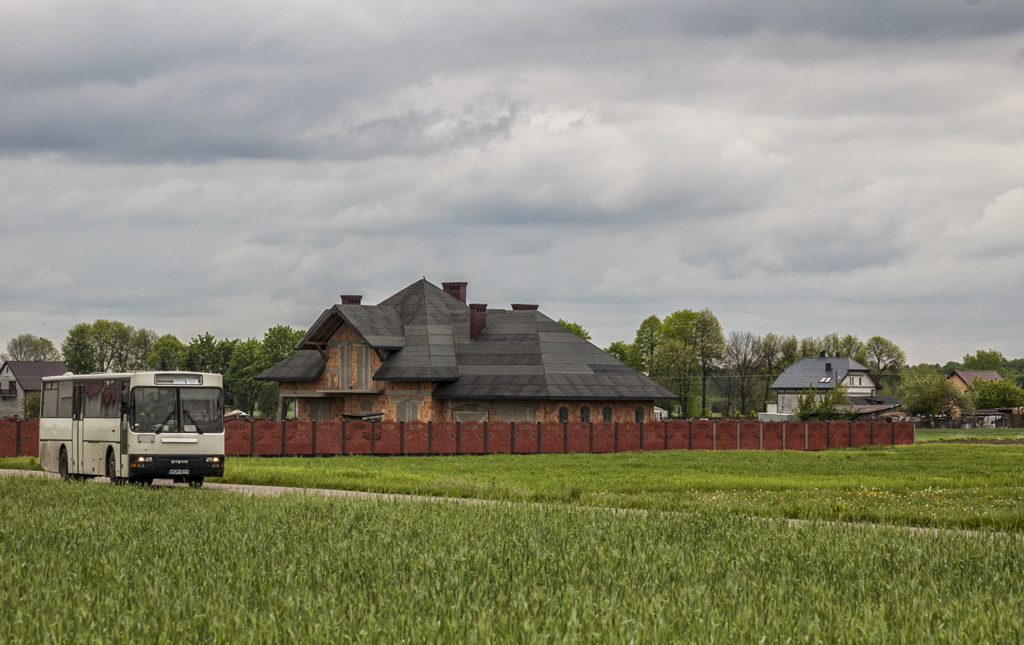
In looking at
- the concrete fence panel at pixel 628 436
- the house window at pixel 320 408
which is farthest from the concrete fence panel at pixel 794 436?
the house window at pixel 320 408

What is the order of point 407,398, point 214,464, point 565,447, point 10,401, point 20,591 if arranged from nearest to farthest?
point 20,591
point 214,464
point 565,447
point 407,398
point 10,401

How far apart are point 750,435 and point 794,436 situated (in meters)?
2.30

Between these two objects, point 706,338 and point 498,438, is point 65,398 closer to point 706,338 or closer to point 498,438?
point 498,438

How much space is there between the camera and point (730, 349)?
119812 mm

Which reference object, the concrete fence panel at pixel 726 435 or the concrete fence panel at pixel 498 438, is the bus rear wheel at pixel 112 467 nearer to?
the concrete fence panel at pixel 498 438

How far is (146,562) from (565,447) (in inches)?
1394

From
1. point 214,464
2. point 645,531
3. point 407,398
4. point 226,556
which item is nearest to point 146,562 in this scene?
point 226,556

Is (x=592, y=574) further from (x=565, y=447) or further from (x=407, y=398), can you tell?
(x=407, y=398)

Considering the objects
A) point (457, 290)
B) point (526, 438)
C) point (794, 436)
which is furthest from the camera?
point (457, 290)

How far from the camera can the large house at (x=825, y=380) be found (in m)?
107

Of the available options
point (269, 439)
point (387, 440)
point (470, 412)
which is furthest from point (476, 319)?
point (269, 439)

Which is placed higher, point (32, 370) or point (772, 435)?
point (32, 370)

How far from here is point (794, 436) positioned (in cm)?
4928

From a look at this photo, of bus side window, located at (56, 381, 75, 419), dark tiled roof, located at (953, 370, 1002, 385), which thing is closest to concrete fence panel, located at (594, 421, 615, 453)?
bus side window, located at (56, 381, 75, 419)
